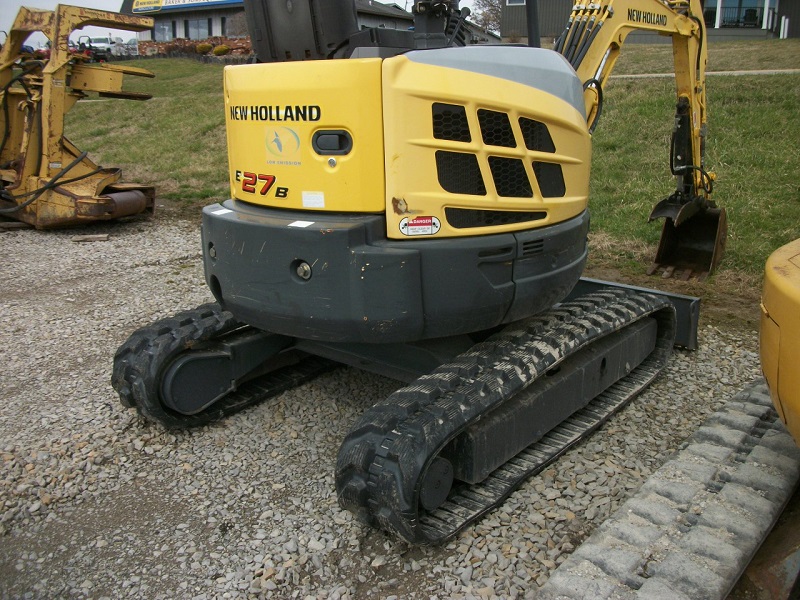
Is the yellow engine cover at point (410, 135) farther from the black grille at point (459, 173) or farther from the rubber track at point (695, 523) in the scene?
the rubber track at point (695, 523)

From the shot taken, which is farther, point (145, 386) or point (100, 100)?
point (100, 100)

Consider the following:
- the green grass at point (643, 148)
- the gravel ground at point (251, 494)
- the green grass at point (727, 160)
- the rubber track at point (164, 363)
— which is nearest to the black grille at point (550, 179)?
the gravel ground at point (251, 494)

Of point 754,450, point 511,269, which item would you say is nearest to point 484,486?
point 511,269

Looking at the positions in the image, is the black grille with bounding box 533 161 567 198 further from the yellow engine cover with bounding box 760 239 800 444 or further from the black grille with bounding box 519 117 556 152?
the yellow engine cover with bounding box 760 239 800 444

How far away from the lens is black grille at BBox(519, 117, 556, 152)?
3.30 meters

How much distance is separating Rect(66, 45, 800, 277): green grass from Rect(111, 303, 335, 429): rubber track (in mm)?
4132

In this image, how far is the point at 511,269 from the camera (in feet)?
11.1

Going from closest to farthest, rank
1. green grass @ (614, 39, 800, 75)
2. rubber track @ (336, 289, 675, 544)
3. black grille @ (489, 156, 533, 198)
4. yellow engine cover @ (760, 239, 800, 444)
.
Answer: yellow engine cover @ (760, 239, 800, 444) → rubber track @ (336, 289, 675, 544) → black grille @ (489, 156, 533, 198) → green grass @ (614, 39, 800, 75)

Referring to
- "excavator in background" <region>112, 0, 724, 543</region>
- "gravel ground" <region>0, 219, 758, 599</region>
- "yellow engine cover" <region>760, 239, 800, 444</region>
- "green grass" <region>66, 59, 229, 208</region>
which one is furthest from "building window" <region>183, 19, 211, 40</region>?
"yellow engine cover" <region>760, 239, 800, 444</region>

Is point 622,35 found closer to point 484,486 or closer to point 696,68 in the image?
point 696,68

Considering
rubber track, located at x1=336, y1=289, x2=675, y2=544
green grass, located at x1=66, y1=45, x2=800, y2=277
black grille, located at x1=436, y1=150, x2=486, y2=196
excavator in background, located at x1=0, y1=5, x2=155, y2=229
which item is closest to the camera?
rubber track, located at x1=336, y1=289, x2=675, y2=544

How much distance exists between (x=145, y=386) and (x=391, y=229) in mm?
1577

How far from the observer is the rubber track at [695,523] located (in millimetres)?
2518

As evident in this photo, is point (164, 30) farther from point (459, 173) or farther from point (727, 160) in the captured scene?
point (459, 173)
